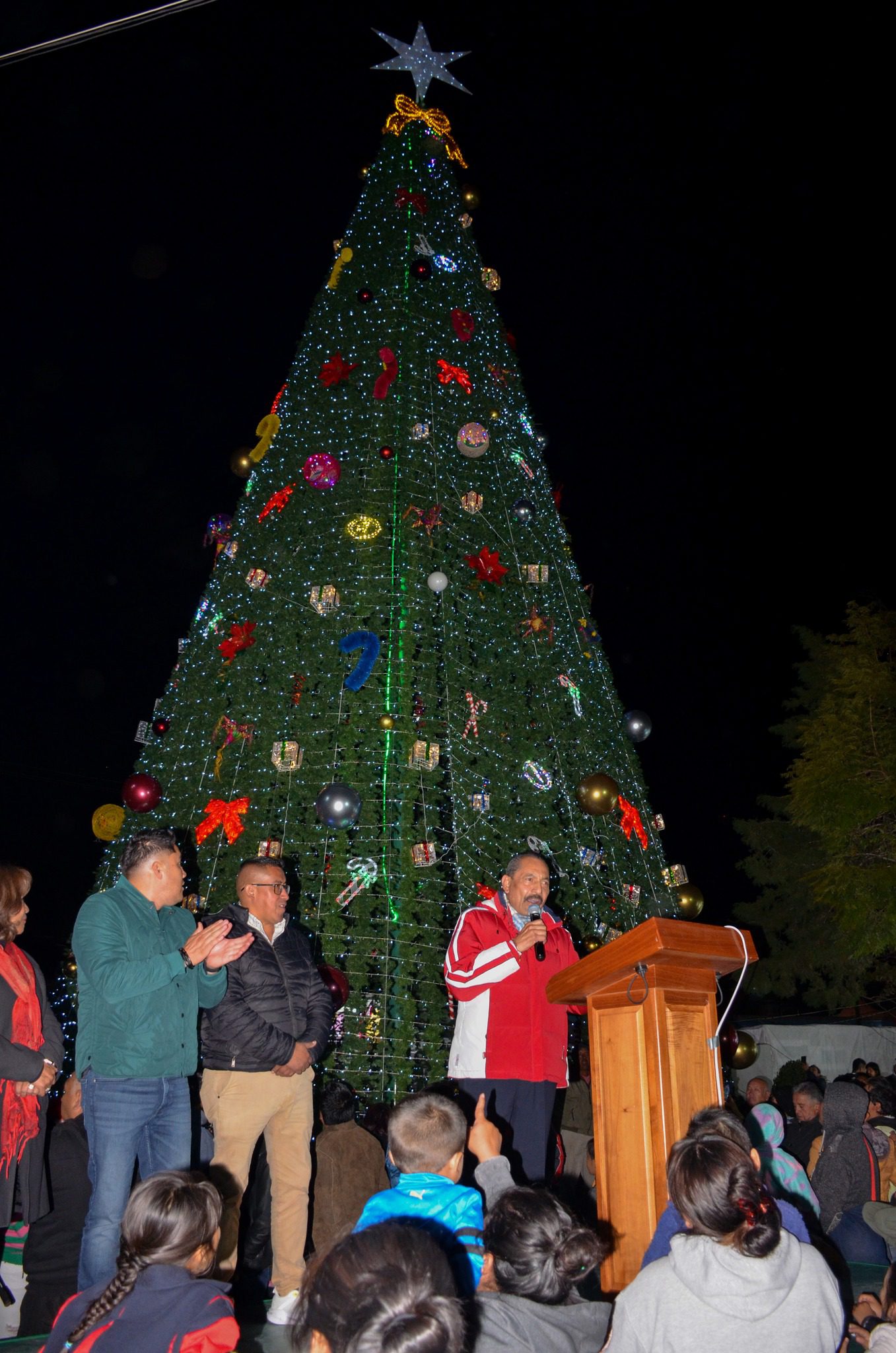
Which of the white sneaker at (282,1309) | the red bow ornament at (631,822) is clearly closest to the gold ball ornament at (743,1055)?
the red bow ornament at (631,822)

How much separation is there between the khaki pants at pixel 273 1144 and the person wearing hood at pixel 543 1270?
166 cm

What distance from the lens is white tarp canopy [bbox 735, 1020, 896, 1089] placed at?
13.8 metres

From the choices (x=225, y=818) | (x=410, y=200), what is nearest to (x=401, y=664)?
(x=225, y=818)

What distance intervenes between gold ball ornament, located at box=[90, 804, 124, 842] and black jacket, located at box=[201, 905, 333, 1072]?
4.33m

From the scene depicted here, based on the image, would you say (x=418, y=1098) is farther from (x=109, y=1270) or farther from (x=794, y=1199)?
(x=794, y=1199)

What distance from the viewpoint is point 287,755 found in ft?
22.0

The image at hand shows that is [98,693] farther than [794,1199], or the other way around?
[98,693]

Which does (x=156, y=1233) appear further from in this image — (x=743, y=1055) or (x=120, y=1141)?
(x=743, y=1055)

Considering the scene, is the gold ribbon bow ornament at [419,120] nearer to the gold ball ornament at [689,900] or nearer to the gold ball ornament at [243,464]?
the gold ball ornament at [243,464]

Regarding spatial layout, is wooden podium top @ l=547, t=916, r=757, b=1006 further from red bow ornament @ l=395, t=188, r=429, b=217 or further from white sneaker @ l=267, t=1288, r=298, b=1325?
red bow ornament @ l=395, t=188, r=429, b=217

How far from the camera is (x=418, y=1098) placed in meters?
2.29

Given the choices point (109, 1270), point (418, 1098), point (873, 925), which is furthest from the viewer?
point (873, 925)

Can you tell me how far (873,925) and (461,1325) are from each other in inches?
483

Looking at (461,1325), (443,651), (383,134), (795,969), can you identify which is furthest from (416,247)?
(795,969)
